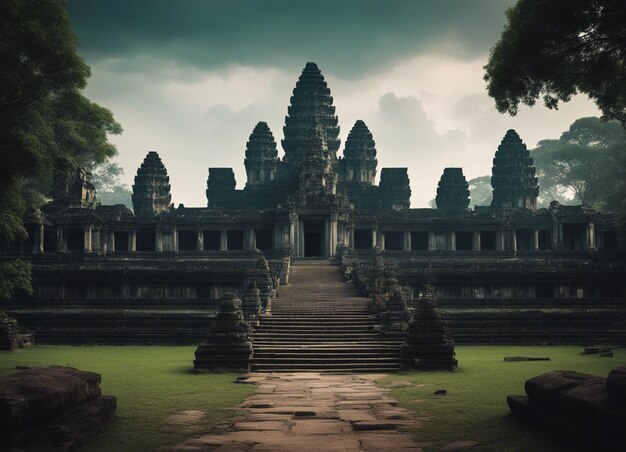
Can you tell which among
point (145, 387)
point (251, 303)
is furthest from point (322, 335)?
point (145, 387)

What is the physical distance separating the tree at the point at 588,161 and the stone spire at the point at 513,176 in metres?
6.29

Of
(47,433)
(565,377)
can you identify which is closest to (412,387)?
(565,377)

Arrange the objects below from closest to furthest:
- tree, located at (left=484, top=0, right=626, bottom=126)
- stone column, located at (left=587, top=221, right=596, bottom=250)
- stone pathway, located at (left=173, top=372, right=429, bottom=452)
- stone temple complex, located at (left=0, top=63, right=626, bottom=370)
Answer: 1. stone pathway, located at (left=173, top=372, right=429, bottom=452)
2. tree, located at (left=484, top=0, right=626, bottom=126)
3. stone temple complex, located at (left=0, top=63, right=626, bottom=370)
4. stone column, located at (left=587, top=221, right=596, bottom=250)

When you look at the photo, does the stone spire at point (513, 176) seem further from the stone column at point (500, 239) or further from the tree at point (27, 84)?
the tree at point (27, 84)

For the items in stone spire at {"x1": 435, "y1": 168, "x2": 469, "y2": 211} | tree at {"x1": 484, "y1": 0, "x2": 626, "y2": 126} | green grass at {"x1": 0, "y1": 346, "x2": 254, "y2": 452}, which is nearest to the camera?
green grass at {"x1": 0, "y1": 346, "x2": 254, "y2": 452}

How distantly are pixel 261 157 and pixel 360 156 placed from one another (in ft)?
33.3

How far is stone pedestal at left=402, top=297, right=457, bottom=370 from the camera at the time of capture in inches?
651

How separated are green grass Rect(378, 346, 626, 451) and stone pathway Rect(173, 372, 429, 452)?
0.41m

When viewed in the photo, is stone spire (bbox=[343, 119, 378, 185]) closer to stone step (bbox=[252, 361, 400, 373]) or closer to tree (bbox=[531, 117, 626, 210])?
tree (bbox=[531, 117, 626, 210])

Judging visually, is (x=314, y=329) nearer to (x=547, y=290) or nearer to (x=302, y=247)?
(x=547, y=290)

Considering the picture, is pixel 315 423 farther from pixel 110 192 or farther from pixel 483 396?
pixel 110 192

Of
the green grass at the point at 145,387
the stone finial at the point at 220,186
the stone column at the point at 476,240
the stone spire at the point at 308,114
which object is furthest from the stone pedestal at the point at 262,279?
the stone spire at the point at 308,114

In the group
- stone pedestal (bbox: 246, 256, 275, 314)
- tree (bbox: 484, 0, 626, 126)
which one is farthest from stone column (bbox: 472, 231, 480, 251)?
tree (bbox: 484, 0, 626, 126)

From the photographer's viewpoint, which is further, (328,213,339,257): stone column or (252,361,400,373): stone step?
(328,213,339,257): stone column
